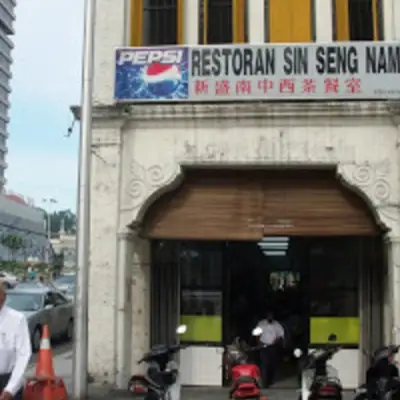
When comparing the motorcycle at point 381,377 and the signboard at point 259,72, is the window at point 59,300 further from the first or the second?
the motorcycle at point 381,377

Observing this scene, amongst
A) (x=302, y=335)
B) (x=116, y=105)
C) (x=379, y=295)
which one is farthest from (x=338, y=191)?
(x=116, y=105)

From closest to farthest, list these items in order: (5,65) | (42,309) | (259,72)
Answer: (259,72), (42,309), (5,65)

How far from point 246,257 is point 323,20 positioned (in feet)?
16.5

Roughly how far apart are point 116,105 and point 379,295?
5.50 metres

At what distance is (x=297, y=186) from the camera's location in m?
11.4

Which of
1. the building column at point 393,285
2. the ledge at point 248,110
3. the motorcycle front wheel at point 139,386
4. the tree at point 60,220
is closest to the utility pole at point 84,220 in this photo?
the ledge at point 248,110

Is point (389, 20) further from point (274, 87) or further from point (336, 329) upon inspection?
point (336, 329)

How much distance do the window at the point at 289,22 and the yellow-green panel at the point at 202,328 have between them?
16.1 ft

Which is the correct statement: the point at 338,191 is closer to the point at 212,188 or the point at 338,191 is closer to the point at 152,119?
the point at 212,188

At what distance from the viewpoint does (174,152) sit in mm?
11078

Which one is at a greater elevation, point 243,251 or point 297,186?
point 297,186

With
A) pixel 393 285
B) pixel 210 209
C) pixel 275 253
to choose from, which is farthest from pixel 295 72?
pixel 275 253

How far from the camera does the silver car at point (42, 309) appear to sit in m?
16.8

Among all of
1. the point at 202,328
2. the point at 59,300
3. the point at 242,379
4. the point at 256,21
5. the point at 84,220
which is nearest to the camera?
the point at 242,379
